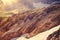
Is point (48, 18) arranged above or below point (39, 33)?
above

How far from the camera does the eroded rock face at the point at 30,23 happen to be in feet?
14.3

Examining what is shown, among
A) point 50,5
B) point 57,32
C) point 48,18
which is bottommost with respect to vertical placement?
point 57,32

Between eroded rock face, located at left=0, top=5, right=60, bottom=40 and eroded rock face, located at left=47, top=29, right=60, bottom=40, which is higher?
eroded rock face, located at left=0, top=5, right=60, bottom=40

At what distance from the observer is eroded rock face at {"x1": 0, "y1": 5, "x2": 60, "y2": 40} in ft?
14.3

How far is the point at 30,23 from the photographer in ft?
14.6

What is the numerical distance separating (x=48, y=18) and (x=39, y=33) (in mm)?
491

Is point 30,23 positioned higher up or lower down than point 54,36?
higher up

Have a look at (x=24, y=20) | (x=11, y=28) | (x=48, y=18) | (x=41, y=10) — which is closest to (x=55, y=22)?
(x=48, y=18)

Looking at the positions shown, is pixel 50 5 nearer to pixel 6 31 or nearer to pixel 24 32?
pixel 24 32

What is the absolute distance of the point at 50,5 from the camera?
4582 mm

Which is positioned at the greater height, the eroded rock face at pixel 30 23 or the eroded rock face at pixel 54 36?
the eroded rock face at pixel 30 23

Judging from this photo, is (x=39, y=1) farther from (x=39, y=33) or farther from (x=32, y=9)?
(x=39, y=33)

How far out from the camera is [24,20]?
446 centimetres

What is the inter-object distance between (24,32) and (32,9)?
26.0 inches
